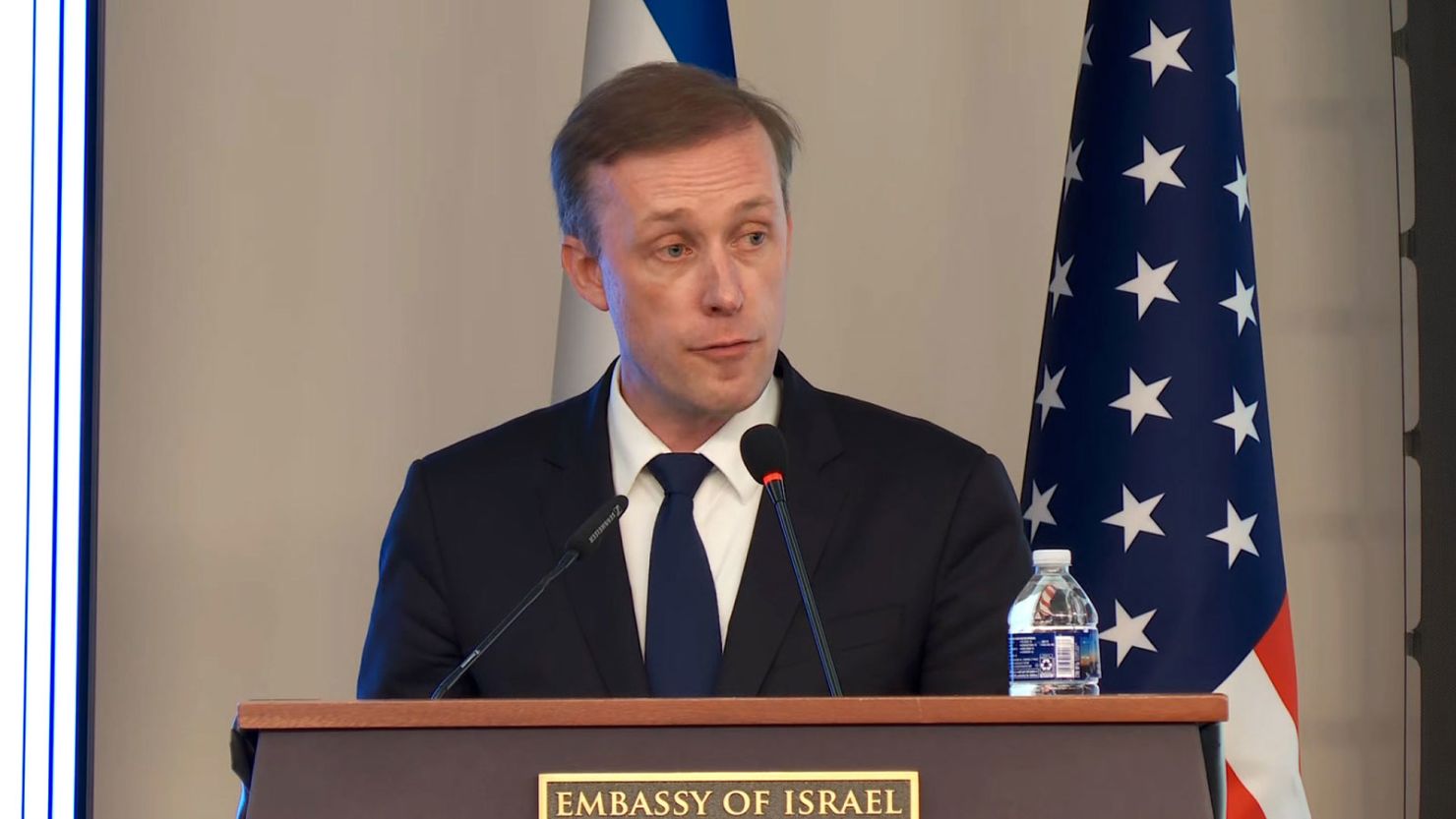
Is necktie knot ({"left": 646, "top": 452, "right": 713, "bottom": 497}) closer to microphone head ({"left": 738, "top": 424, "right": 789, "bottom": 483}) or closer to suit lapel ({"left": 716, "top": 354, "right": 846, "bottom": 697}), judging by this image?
suit lapel ({"left": 716, "top": 354, "right": 846, "bottom": 697})

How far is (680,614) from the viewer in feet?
7.13

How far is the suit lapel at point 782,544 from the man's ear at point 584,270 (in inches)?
11.2

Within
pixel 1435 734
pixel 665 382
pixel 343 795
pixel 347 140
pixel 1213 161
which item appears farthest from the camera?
pixel 347 140

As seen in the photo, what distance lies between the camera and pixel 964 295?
12.7ft

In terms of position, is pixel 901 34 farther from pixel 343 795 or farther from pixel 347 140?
pixel 343 795

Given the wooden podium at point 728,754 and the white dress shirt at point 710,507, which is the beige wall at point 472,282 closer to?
the white dress shirt at point 710,507

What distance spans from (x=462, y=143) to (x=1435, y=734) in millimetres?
2401

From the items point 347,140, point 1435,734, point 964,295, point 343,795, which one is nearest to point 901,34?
point 964,295

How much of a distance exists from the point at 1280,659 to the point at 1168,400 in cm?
50

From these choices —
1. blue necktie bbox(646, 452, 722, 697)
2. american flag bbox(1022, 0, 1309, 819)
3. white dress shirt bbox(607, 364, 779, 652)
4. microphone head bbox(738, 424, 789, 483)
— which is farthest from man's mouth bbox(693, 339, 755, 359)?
american flag bbox(1022, 0, 1309, 819)

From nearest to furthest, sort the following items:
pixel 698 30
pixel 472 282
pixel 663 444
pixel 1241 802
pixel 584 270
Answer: pixel 663 444 → pixel 584 270 → pixel 1241 802 → pixel 698 30 → pixel 472 282

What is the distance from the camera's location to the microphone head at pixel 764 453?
1.88 meters

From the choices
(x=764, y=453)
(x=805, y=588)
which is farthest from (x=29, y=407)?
(x=805, y=588)

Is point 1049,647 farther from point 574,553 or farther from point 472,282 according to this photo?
point 472,282
